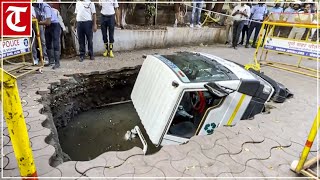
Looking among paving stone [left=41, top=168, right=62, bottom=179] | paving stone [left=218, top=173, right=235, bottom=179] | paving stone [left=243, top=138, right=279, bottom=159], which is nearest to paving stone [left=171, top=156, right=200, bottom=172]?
paving stone [left=218, top=173, right=235, bottom=179]

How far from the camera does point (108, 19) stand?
678 cm

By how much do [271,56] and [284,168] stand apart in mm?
6962

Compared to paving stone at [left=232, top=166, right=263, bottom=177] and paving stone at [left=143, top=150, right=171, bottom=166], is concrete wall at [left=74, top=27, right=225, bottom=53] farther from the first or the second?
paving stone at [left=232, top=166, right=263, bottom=177]

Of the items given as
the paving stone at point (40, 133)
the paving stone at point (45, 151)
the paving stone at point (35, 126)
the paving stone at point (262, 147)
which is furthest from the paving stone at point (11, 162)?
the paving stone at point (262, 147)

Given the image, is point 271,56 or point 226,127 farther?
point 271,56

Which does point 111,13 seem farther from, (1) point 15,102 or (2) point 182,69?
(1) point 15,102

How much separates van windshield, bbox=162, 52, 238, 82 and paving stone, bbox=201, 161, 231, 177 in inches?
52.3

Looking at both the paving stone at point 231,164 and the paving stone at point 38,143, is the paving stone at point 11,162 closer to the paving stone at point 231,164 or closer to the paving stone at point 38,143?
the paving stone at point 38,143

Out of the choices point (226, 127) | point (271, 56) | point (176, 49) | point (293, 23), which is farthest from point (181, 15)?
point (226, 127)

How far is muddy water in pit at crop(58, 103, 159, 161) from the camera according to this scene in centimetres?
433

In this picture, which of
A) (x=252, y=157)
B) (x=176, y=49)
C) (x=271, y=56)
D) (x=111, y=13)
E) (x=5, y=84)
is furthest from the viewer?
(x=176, y=49)

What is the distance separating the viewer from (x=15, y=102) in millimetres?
1545

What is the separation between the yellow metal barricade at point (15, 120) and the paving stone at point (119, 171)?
0.73 meters

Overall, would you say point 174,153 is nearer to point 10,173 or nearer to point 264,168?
point 264,168
